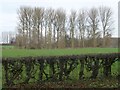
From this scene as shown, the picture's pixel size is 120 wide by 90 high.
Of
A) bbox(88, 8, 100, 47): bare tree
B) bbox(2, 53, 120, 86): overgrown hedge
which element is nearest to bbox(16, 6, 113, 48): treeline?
bbox(88, 8, 100, 47): bare tree

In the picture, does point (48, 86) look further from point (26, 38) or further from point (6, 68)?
point (26, 38)

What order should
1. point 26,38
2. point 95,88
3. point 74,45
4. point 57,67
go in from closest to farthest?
point 95,88, point 57,67, point 26,38, point 74,45

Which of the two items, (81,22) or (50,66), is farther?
(81,22)

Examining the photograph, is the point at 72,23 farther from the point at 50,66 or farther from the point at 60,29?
the point at 50,66

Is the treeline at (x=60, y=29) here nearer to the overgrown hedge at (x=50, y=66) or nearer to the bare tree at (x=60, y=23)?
the bare tree at (x=60, y=23)

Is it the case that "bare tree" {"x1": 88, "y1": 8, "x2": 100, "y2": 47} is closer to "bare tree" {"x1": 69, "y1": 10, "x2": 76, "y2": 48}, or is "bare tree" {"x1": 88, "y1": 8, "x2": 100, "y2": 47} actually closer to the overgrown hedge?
"bare tree" {"x1": 69, "y1": 10, "x2": 76, "y2": 48}

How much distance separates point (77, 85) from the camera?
24.1 ft

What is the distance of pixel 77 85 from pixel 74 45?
5061 centimetres

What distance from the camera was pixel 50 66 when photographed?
25.5 feet

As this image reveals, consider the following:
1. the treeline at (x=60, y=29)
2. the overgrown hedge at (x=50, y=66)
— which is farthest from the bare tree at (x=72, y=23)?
the overgrown hedge at (x=50, y=66)

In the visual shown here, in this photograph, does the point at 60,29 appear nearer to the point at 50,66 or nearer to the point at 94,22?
the point at 94,22

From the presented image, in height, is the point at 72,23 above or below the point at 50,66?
above

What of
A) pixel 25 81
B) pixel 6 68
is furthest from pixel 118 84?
pixel 6 68

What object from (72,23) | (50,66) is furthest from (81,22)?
(50,66)
